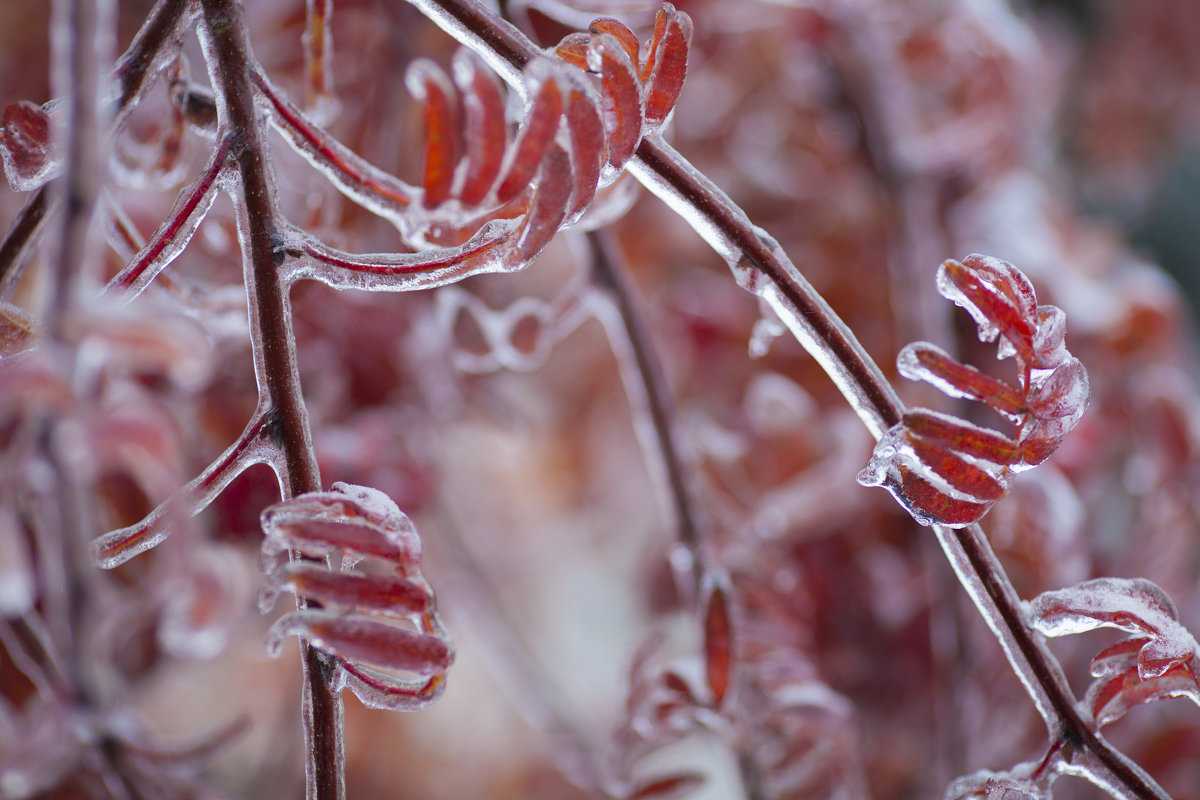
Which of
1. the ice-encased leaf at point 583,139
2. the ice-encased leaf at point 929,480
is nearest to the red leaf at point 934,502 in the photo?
the ice-encased leaf at point 929,480

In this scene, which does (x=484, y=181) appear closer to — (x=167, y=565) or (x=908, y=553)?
(x=167, y=565)

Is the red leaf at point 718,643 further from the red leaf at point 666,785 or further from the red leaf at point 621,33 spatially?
the red leaf at point 621,33

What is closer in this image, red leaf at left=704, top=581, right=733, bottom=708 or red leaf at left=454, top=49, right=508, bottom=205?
red leaf at left=454, top=49, right=508, bottom=205

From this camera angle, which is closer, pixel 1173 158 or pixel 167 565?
pixel 167 565

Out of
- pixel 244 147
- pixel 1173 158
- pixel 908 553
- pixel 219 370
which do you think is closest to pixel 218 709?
pixel 219 370

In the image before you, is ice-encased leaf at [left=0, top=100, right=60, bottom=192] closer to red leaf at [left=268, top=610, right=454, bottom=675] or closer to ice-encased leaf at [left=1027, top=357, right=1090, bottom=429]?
red leaf at [left=268, top=610, right=454, bottom=675]

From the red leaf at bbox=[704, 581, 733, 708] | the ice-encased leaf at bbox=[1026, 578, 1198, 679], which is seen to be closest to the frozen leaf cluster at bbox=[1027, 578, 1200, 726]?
the ice-encased leaf at bbox=[1026, 578, 1198, 679]

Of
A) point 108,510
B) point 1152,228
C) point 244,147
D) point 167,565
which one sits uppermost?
point 1152,228

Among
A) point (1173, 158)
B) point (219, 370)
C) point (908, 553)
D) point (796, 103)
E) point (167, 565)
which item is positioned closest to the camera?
point (167, 565)
